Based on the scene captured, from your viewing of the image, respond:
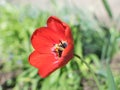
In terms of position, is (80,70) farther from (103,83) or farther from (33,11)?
(33,11)

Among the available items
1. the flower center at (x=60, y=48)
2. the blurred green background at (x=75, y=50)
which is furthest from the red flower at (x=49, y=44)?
the blurred green background at (x=75, y=50)

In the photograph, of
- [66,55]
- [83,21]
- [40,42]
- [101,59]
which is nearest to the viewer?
[66,55]

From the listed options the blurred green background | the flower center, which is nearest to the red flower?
the flower center

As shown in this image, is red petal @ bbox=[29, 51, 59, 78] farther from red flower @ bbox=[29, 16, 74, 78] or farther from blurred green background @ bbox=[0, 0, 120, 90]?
blurred green background @ bbox=[0, 0, 120, 90]

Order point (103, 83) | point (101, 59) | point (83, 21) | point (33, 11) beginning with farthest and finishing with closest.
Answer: point (33, 11) < point (83, 21) < point (101, 59) < point (103, 83)

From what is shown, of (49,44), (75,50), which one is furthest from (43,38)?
(75,50)

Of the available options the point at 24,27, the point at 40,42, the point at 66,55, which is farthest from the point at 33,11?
the point at 66,55

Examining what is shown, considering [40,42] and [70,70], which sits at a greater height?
[40,42]
